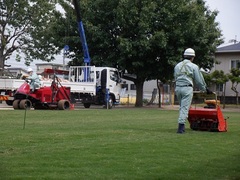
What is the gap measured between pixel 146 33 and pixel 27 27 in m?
18.1

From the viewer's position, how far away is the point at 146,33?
118 ft

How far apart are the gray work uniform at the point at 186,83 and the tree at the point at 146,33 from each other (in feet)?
75.9

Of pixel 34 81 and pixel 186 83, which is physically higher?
pixel 34 81

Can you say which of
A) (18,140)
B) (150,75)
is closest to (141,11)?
(150,75)

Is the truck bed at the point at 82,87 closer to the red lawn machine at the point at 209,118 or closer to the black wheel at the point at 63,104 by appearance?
the black wheel at the point at 63,104

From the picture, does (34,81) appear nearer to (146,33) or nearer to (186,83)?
(186,83)

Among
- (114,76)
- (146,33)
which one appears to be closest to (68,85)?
(114,76)

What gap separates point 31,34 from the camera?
50406 mm

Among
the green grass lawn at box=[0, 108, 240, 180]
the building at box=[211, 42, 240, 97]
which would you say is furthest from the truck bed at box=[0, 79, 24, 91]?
the building at box=[211, 42, 240, 97]

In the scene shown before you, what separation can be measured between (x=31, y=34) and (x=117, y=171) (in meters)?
45.1

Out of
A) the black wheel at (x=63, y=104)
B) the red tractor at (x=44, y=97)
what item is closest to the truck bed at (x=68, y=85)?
the red tractor at (x=44, y=97)

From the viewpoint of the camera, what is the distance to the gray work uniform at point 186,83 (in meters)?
11.7

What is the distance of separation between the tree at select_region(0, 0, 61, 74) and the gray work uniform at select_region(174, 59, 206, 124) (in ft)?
119

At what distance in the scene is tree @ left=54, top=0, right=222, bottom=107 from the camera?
1404 inches
